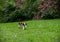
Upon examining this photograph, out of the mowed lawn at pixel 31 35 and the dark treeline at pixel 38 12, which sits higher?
the mowed lawn at pixel 31 35

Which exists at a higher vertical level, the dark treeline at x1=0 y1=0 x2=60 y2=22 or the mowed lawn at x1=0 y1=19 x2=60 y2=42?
the mowed lawn at x1=0 y1=19 x2=60 y2=42

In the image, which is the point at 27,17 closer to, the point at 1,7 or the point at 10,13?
the point at 10,13

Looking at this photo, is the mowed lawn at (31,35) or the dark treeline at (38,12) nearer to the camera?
the mowed lawn at (31,35)

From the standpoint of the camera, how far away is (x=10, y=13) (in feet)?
77.3

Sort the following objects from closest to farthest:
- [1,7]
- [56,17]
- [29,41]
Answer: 1. [1,7]
2. [29,41]
3. [56,17]

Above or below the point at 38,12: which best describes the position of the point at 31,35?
above

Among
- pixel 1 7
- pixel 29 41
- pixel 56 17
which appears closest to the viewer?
pixel 1 7

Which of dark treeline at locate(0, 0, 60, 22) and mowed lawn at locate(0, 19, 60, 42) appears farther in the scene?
dark treeline at locate(0, 0, 60, 22)

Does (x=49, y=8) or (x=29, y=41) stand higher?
(x=29, y=41)

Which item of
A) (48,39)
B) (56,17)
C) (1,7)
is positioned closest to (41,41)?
(48,39)

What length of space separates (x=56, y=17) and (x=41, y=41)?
11.0m

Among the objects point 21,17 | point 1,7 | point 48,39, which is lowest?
point 21,17

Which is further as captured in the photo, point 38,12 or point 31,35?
point 38,12

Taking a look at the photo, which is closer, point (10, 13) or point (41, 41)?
point (41, 41)
